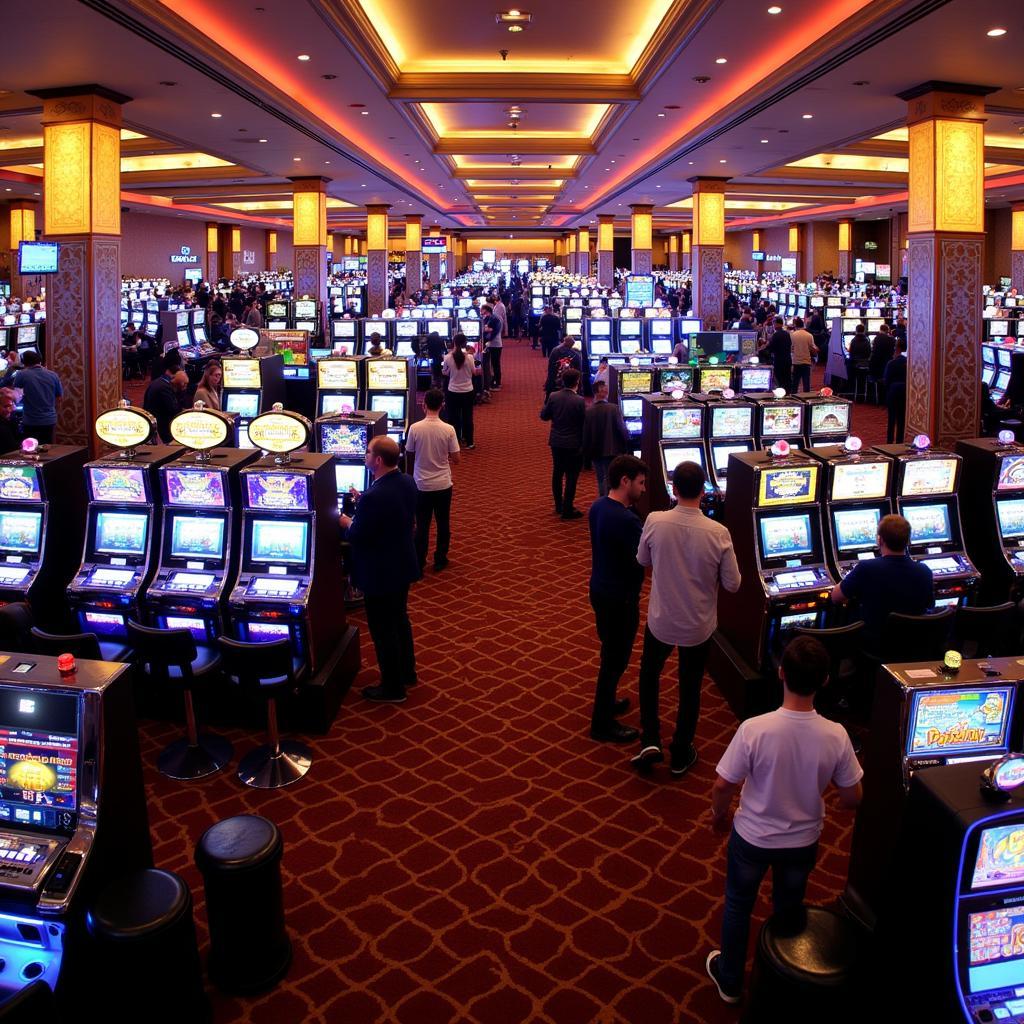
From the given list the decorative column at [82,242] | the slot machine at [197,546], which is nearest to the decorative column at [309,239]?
the decorative column at [82,242]

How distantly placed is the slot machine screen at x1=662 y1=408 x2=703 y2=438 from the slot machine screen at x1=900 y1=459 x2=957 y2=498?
83.4 inches

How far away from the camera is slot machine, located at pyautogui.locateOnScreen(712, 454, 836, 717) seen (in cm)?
515

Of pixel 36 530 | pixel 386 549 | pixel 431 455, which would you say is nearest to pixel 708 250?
pixel 431 455

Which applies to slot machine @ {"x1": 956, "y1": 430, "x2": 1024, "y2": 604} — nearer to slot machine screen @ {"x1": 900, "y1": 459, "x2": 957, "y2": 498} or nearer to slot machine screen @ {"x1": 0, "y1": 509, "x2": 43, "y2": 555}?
slot machine screen @ {"x1": 900, "y1": 459, "x2": 957, "y2": 498}

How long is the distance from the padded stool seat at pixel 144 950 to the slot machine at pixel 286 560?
2.06 m

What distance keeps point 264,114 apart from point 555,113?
4.06 metres

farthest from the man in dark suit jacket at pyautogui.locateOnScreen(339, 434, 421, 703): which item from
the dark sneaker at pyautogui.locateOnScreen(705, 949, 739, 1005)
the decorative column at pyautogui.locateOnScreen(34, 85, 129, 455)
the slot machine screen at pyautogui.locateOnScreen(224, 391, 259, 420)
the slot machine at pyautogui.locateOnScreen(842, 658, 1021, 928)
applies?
the slot machine screen at pyautogui.locateOnScreen(224, 391, 259, 420)

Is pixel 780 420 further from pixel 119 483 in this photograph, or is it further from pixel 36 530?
pixel 36 530

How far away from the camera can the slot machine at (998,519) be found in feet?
18.8

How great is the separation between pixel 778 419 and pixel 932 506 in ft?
7.22

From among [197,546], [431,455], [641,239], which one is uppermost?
[641,239]

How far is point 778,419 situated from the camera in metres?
7.81

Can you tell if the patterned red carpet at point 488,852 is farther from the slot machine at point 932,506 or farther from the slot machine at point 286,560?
the slot machine at point 932,506

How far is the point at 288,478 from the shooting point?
518cm
